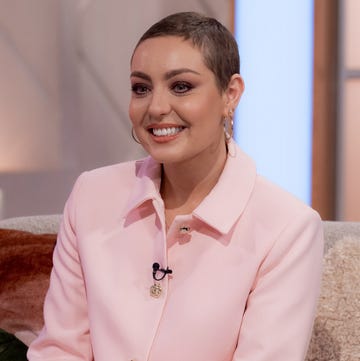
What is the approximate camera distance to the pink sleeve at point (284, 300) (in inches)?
44.5

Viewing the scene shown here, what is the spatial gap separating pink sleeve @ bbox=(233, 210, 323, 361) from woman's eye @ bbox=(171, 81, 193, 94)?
0.29 metres

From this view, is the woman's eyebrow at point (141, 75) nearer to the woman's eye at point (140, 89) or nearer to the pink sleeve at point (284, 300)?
the woman's eye at point (140, 89)

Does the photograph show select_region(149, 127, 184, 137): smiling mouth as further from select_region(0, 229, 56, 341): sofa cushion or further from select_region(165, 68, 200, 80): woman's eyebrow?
select_region(0, 229, 56, 341): sofa cushion

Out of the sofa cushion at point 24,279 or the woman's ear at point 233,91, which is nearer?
the woman's ear at point 233,91

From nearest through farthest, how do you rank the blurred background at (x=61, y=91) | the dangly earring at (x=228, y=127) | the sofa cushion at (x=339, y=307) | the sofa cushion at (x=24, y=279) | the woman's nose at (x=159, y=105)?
1. the woman's nose at (x=159, y=105)
2. the dangly earring at (x=228, y=127)
3. the sofa cushion at (x=339, y=307)
4. the sofa cushion at (x=24, y=279)
5. the blurred background at (x=61, y=91)

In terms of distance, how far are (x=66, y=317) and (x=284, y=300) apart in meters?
0.42

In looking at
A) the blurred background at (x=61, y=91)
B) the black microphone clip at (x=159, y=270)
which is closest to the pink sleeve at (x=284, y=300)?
the black microphone clip at (x=159, y=270)

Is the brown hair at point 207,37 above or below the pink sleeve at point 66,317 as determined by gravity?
above

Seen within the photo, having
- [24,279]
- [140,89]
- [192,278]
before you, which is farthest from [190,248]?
[24,279]

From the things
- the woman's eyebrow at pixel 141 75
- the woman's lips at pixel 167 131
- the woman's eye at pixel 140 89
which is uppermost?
the woman's eyebrow at pixel 141 75

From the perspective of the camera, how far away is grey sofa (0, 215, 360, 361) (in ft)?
4.81

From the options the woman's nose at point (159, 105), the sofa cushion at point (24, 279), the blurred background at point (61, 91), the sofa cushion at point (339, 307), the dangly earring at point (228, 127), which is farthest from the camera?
the blurred background at point (61, 91)

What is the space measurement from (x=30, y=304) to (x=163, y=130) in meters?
0.71

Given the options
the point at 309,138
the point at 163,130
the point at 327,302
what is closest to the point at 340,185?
the point at 309,138
